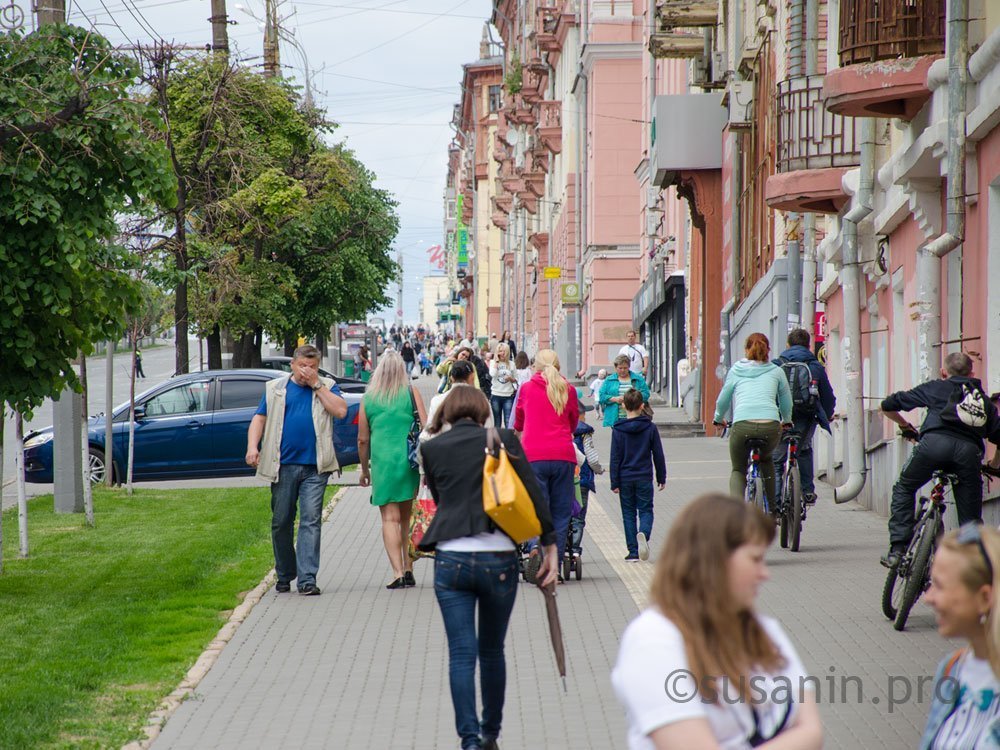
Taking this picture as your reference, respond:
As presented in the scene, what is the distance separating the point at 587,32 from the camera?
1889 inches

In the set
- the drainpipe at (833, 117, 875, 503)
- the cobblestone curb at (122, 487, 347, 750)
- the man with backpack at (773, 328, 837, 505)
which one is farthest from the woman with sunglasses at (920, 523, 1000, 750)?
the drainpipe at (833, 117, 875, 503)

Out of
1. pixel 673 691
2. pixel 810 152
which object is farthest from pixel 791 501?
pixel 673 691

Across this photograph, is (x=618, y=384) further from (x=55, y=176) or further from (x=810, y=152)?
(x=55, y=176)

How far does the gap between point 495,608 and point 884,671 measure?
102 inches

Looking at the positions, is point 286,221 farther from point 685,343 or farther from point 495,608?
point 495,608

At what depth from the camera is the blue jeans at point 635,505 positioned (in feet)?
40.6

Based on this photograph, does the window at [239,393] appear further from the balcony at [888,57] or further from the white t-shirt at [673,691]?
the white t-shirt at [673,691]

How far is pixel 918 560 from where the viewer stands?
891cm

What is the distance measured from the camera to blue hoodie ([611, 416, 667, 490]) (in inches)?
485

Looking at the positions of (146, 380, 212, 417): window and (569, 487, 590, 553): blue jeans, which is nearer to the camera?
(569, 487, 590, 553): blue jeans

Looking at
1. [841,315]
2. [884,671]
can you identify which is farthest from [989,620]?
[841,315]

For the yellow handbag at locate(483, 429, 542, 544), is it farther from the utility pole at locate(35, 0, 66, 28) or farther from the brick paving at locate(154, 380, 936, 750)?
the utility pole at locate(35, 0, 66, 28)

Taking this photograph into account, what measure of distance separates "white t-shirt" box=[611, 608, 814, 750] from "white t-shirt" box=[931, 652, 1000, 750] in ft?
2.06

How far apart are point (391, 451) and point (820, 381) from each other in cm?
Result: 445
